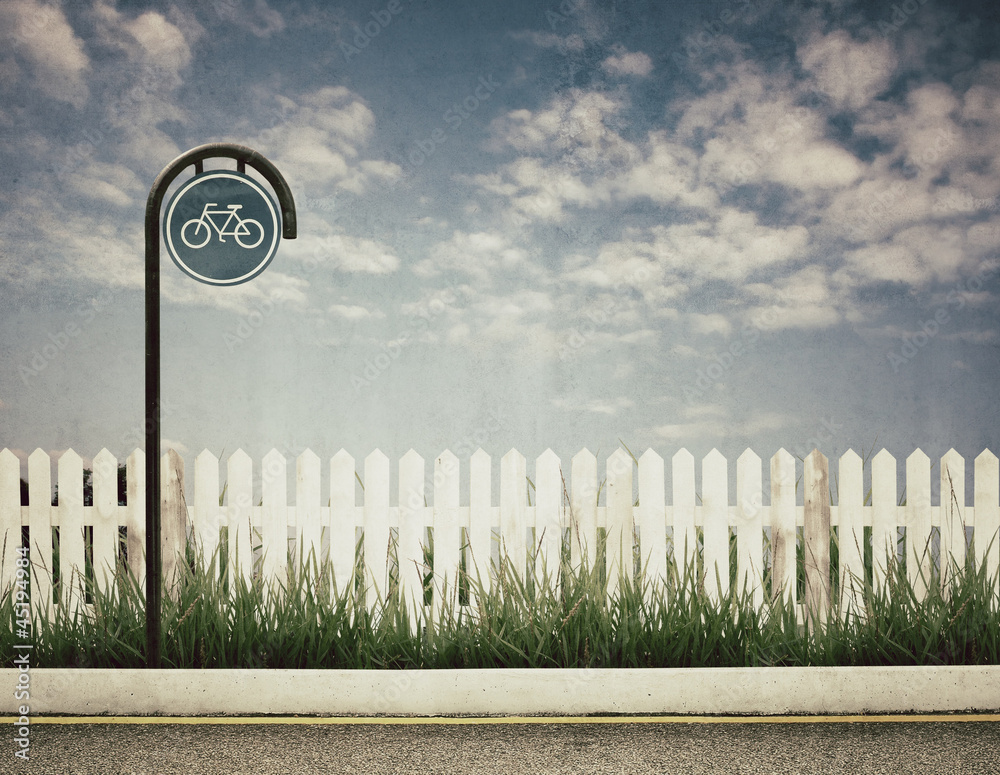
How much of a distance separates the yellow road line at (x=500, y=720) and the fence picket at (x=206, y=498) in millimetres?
1576

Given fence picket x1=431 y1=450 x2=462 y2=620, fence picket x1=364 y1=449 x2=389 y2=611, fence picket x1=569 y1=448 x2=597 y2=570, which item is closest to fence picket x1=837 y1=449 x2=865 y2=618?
fence picket x1=569 y1=448 x2=597 y2=570

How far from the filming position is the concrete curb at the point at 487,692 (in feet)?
15.2

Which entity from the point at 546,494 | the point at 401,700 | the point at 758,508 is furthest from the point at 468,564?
the point at 758,508

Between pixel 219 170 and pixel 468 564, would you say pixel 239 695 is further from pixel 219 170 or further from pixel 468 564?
pixel 219 170

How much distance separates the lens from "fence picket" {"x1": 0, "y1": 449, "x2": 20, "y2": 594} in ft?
19.9

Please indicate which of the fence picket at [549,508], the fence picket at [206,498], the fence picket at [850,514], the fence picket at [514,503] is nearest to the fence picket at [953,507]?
the fence picket at [850,514]

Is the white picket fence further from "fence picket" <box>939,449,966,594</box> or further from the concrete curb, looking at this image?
the concrete curb

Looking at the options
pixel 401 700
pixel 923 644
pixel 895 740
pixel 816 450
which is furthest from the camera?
pixel 816 450

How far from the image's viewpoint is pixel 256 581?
5594mm

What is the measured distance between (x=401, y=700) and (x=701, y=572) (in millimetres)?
2635

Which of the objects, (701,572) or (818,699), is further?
(701,572)

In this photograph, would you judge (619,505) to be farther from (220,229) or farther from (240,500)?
(220,229)

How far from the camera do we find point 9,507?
6.06 metres

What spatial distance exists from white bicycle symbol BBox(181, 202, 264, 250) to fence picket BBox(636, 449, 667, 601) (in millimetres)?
3352
